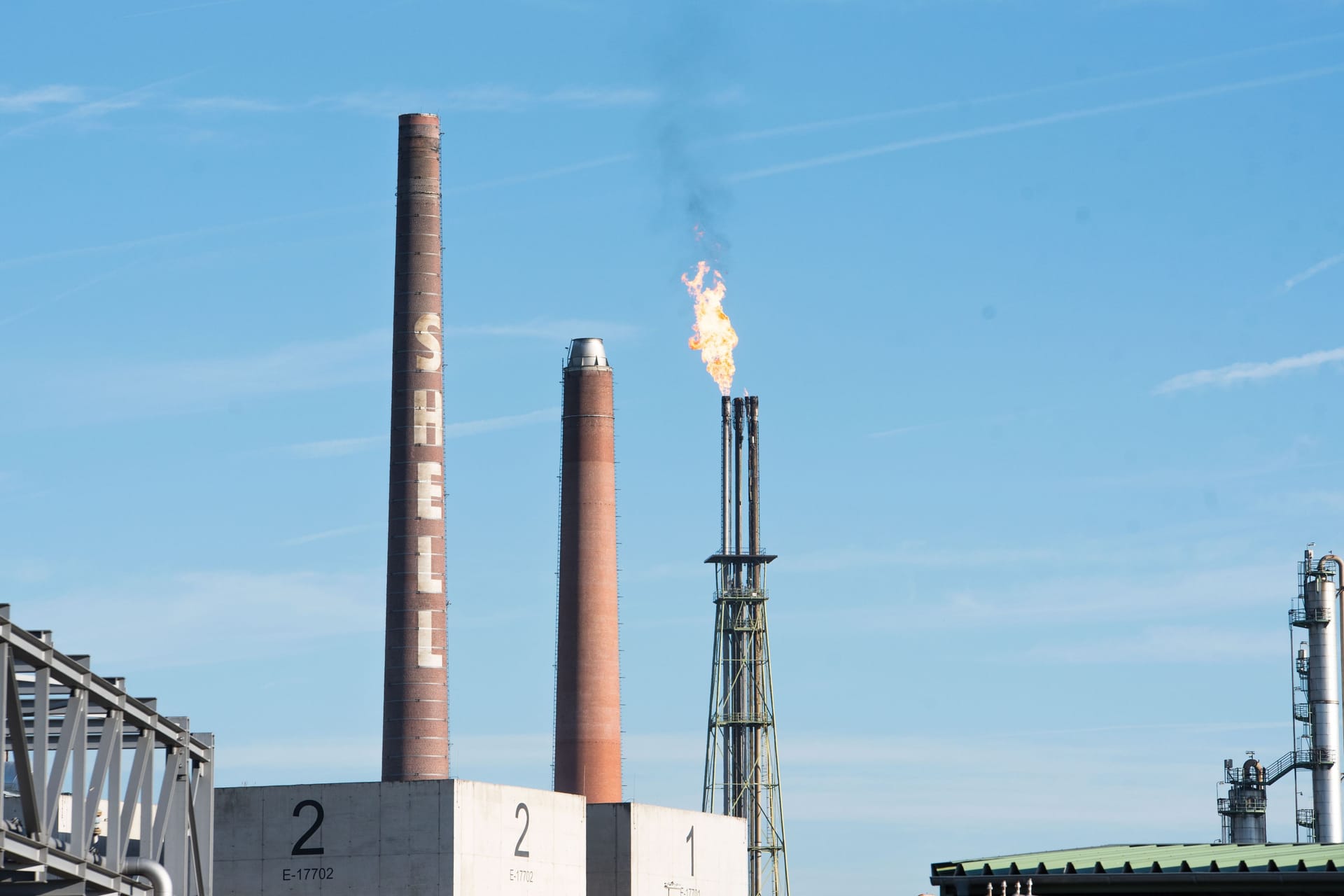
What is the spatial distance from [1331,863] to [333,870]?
23.9 m

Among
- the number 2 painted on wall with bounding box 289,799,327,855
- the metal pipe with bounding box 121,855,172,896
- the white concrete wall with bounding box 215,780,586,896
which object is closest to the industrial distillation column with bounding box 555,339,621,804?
the white concrete wall with bounding box 215,780,586,896

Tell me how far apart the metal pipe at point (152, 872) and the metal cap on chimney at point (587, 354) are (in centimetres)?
3739

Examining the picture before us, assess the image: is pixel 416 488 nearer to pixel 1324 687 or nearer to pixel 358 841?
pixel 358 841

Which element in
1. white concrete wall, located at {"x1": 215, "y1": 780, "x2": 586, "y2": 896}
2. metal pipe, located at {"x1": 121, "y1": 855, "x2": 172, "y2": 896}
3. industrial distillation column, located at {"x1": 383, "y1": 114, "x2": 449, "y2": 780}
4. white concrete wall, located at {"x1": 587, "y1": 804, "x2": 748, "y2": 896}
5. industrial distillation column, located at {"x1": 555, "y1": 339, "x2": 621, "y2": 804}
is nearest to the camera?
metal pipe, located at {"x1": 121, "y1": 855, "x2": 172, "y2": 896}

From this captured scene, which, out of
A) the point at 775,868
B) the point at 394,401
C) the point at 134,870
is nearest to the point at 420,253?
the point at 394,401

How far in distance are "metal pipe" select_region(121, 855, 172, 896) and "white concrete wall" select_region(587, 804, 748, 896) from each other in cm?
2737

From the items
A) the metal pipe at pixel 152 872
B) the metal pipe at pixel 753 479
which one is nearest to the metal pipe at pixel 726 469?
the metal pipe at pixel 753 479

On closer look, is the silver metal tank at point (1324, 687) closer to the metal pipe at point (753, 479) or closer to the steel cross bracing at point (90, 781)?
the metal pipe at point (753, 479)

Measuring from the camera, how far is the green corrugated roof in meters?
25.7

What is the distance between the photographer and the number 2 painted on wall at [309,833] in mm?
43250

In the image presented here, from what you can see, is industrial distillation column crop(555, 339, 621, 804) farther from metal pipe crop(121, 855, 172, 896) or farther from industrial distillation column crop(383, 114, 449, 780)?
metal pipe crop(121, 855, 172, 896)

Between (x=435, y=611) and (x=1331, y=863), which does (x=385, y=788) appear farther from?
(x=1331, y=863)

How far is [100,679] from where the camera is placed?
790 inches

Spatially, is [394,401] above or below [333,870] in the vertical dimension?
above
